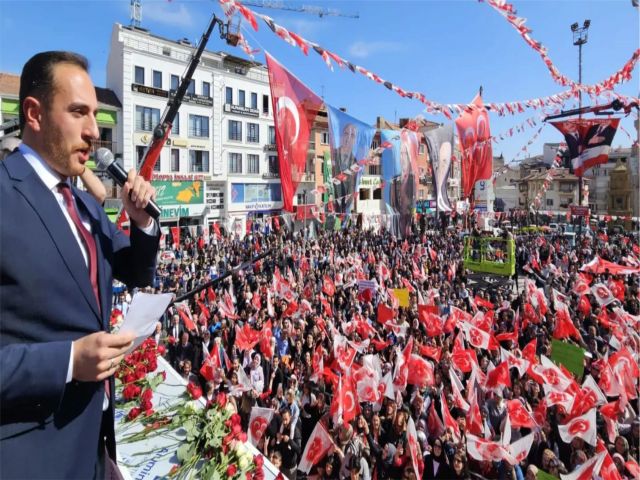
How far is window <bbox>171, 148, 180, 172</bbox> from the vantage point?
1367 inches

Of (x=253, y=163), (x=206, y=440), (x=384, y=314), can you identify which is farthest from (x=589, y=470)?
(x=253, y=163)

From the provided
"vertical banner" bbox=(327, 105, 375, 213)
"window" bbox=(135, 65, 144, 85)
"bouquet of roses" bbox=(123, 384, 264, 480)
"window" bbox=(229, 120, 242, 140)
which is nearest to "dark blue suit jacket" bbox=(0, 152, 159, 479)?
"bouquet of roses" bbox=(123, 384, 264, 480)

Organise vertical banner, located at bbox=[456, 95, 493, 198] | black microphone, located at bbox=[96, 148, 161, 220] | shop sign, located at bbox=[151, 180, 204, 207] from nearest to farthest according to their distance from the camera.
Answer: black microphone, located at bbox=[96, 148, 161, 220], vertical banner, located at bbox=[456, 95, 493, 198], shop sign, located at bbox=[151, 180, 204, 207]

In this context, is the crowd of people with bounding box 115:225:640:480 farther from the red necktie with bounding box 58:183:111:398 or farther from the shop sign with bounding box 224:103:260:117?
the shop sign with bounding box 224:103:260:117

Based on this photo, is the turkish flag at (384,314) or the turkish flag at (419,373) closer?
the turkish flag at (419,373)

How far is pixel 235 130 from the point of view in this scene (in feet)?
131

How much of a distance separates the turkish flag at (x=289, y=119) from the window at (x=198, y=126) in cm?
2805

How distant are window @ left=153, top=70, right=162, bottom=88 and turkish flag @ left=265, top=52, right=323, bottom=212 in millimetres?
27531

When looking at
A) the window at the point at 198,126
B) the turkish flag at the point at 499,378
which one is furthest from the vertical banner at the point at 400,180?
the window at the point at 198,126

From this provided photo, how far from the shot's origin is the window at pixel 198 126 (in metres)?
36.3

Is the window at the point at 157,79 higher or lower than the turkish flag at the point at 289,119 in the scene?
higher

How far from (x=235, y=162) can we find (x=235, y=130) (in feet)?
9.93

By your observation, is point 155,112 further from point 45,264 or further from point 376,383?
point 45,264

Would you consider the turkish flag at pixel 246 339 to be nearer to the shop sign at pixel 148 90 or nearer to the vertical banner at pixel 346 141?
the vertical banner at pixel 346 141
